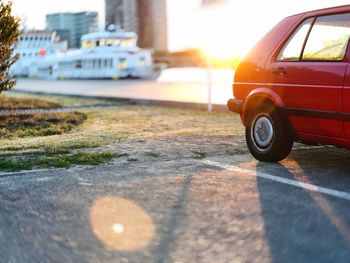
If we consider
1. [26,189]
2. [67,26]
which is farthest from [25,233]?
[67,26]

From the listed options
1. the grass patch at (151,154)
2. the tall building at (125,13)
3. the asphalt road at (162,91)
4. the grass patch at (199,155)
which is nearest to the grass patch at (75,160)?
the grass patch at (151,154)

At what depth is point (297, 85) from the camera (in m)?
5.92

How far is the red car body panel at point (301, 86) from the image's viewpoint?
5.48m

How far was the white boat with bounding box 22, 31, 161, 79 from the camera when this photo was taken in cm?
4412

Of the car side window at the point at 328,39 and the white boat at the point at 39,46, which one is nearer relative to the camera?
the car side window at the point at 328,39

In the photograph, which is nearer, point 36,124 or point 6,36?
point 36,124

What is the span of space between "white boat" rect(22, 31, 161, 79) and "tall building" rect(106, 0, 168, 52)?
126ft

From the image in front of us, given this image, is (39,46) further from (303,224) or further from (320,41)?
(303,224)

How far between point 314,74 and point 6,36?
676 cm

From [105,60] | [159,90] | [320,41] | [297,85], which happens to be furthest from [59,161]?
[105,60]

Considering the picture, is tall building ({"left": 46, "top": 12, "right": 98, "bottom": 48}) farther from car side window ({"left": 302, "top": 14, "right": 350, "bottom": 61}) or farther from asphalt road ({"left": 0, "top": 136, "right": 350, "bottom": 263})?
asphalt road ({"left": 0, "top": 136, "right": 350, "bottom": 263})

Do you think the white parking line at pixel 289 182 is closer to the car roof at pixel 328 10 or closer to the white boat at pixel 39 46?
the car roof at pixel 328 10

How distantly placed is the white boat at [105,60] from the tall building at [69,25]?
29.8 meters

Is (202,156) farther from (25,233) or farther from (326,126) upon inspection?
(25,233)
